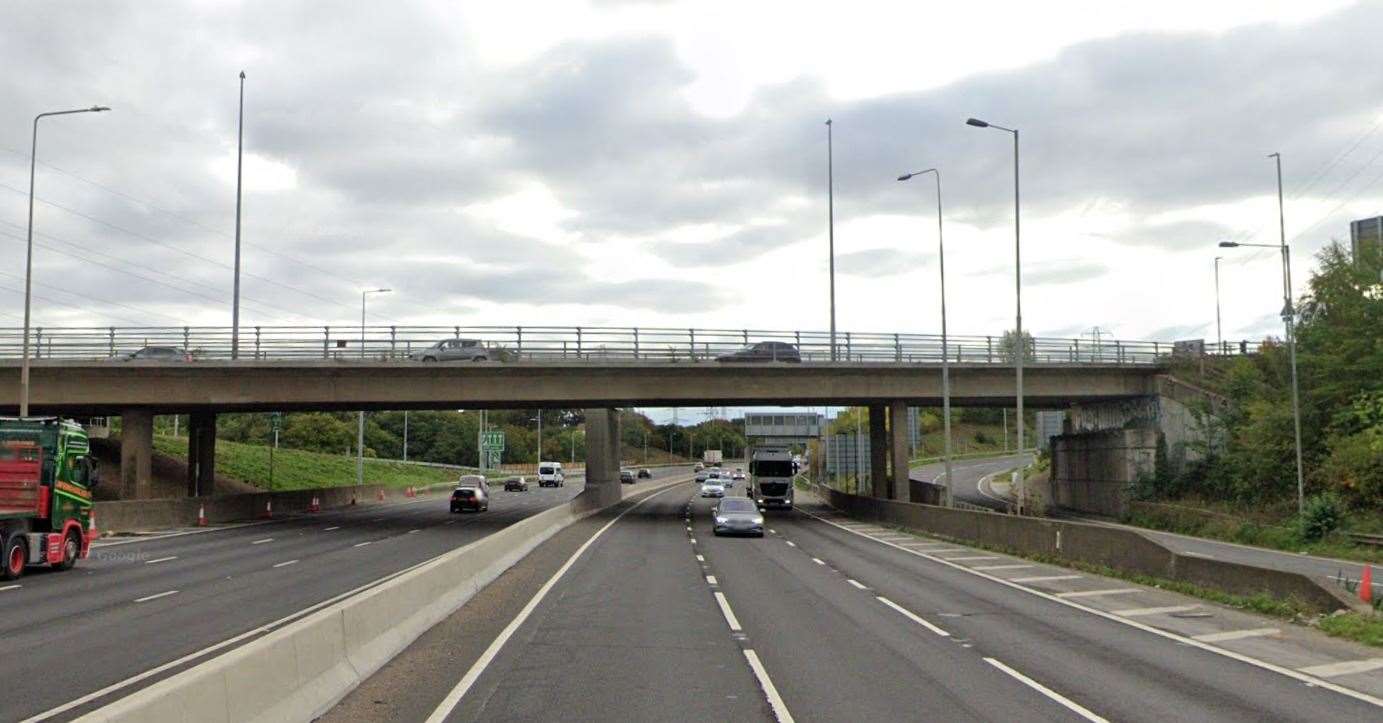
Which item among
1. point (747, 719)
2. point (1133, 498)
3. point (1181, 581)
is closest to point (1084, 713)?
point (747, 719)

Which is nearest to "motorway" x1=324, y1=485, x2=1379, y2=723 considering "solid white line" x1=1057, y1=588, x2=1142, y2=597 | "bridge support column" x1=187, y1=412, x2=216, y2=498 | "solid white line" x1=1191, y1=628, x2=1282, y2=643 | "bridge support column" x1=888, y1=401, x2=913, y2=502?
"solid white line" x1=1191, y1=628, x2=1282, y2=643

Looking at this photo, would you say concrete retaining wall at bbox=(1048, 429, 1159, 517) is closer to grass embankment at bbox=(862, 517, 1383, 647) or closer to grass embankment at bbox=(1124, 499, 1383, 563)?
grass embankment at bbox=(1124, 499, 1383, 563)

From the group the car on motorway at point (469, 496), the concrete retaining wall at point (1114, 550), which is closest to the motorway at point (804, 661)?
the concrete retaining wall at point (1114, 550)

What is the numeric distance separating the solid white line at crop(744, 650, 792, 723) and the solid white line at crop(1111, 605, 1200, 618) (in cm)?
729

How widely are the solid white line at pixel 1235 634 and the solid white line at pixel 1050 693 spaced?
12.5ft

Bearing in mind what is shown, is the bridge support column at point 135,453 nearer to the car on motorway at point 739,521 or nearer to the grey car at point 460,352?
the grey car at point 460,352

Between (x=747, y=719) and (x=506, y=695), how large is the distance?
2414 mm

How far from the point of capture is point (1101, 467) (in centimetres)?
5653

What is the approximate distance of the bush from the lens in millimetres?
36344

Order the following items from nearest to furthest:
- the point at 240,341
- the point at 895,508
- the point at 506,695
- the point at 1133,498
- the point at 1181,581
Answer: the point at 506,695, the point at 1181,581, the point at 240,341, the point at 895,508, the point at 1133,498

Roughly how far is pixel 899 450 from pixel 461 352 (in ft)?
68.6

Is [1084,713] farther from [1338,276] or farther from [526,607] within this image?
[1338,276]

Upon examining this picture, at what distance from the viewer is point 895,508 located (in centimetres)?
4781

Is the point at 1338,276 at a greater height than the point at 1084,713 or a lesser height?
greater
